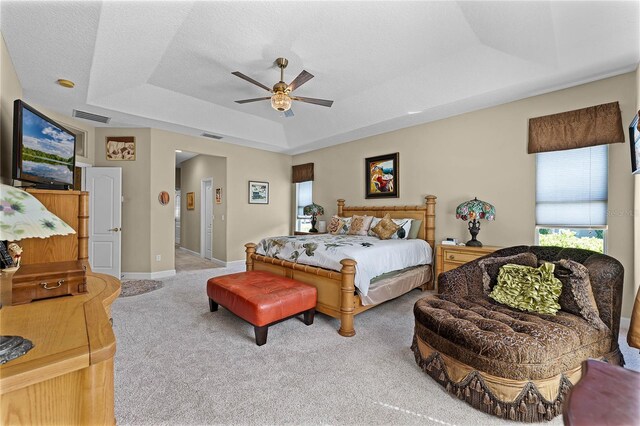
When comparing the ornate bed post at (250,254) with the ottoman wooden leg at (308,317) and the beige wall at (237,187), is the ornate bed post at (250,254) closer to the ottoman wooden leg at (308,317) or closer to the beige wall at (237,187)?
the ottoman wooden leg at (308,317)

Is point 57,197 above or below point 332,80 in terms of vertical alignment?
below

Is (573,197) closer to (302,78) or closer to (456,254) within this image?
(456,254)

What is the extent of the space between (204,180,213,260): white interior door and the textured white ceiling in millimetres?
2518

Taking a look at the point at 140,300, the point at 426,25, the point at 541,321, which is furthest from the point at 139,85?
the point at 541,321

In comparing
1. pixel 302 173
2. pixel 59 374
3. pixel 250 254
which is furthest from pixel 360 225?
pixel 59 374

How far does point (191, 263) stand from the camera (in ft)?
21.1

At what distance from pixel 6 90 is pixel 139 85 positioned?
63.0 inches

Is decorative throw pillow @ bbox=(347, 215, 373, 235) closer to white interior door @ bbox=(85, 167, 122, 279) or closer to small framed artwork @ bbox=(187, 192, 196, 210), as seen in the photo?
white interior door @ bbox=(85, 167, 122, 279)

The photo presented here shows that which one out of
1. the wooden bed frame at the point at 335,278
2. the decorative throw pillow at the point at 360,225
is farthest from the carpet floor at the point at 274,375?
the decorative throw pillow at the point at 360,225

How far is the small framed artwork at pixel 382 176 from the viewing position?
501 cm

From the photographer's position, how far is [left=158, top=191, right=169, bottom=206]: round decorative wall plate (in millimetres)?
5219

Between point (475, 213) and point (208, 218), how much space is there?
19.7ft

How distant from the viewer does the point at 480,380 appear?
1727 mm

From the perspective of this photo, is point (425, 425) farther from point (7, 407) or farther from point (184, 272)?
point (184, 272)
